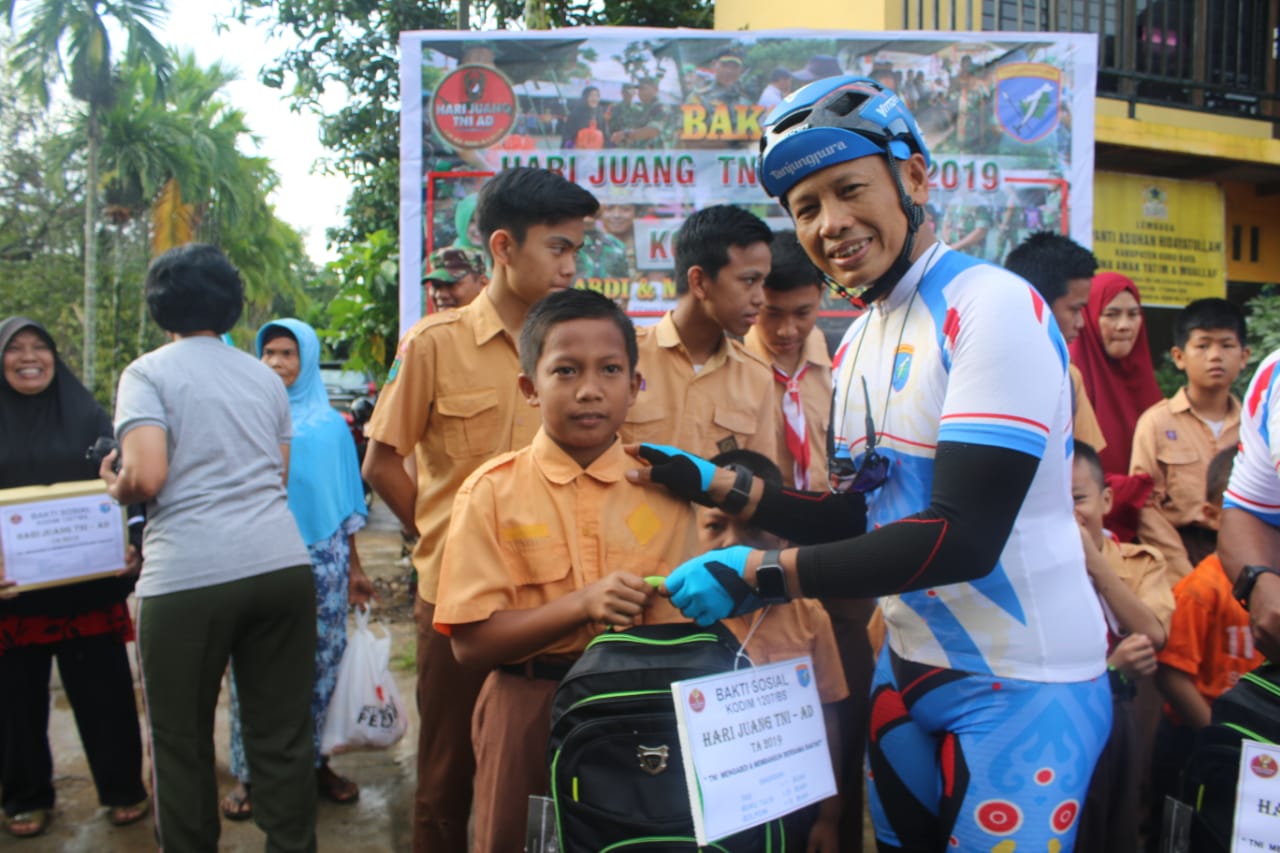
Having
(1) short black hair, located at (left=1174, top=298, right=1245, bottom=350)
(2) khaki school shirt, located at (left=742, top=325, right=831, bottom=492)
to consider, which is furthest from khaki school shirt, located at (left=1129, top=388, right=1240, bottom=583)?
(2) khaki school shirt, located at (left=742, top=325, right=831, bottom=492)

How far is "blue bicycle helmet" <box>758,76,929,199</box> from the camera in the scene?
1528mm

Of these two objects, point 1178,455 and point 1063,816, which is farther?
point 1178,455

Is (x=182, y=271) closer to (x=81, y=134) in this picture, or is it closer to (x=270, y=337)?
(x=270, y=337)

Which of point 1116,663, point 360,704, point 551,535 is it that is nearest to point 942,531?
point 551,535

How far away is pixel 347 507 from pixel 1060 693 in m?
3.06

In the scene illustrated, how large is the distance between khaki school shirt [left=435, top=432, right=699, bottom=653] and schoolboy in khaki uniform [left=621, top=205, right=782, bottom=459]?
0.77 meters

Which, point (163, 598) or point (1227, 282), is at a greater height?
point (1227, 282)

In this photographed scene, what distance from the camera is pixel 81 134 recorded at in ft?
68.3

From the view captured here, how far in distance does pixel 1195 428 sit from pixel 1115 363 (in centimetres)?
43

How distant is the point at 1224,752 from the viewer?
1609mm

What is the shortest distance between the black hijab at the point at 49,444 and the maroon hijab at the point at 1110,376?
12.4 ft

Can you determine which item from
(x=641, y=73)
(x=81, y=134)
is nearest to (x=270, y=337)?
(x=641, y=73)

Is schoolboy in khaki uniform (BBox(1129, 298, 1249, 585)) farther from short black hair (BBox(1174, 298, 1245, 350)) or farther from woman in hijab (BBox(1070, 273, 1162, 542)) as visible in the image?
woman in hijab (BBox(1070, 273, 1162, 542))

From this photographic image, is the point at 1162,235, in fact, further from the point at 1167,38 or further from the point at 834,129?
the point at 834,129
